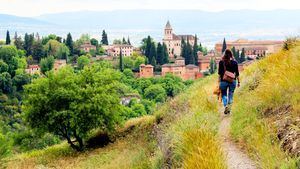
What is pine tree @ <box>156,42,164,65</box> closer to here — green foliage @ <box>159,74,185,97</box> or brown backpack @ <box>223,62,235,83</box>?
green foliage @ <box>159,74,185,97</box>

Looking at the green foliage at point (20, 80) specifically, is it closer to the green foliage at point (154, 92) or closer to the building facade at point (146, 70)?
the building facade at point (146, 70)

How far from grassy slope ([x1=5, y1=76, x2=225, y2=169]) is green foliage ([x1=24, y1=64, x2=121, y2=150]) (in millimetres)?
767

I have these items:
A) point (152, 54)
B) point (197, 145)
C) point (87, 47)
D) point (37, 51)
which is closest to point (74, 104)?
point (197, 145)

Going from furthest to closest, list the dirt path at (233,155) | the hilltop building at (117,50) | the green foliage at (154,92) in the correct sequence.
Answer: the hilltop building at (117,50) → the green foliage at (154,92) → the dirt path at (233,155)

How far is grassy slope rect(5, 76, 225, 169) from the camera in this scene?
17.8 feet

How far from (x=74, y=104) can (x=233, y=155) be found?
41.6 feet

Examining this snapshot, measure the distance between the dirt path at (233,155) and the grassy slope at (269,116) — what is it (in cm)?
10

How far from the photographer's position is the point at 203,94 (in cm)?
1085

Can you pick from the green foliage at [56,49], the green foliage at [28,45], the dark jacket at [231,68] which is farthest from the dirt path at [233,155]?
the green foliage at [28,45]

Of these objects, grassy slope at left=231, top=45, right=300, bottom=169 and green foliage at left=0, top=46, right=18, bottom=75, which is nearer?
grassy slope at left=231, top=45, right=300, bottom=169

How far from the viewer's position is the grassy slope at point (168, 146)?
213 inches

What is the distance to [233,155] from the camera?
5.91 meters

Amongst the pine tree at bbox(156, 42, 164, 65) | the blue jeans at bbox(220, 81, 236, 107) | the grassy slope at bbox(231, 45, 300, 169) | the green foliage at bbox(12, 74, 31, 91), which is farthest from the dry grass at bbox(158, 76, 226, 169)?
the pine tree at bbox(156, 42, 164, 65)

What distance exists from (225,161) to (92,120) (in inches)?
508
